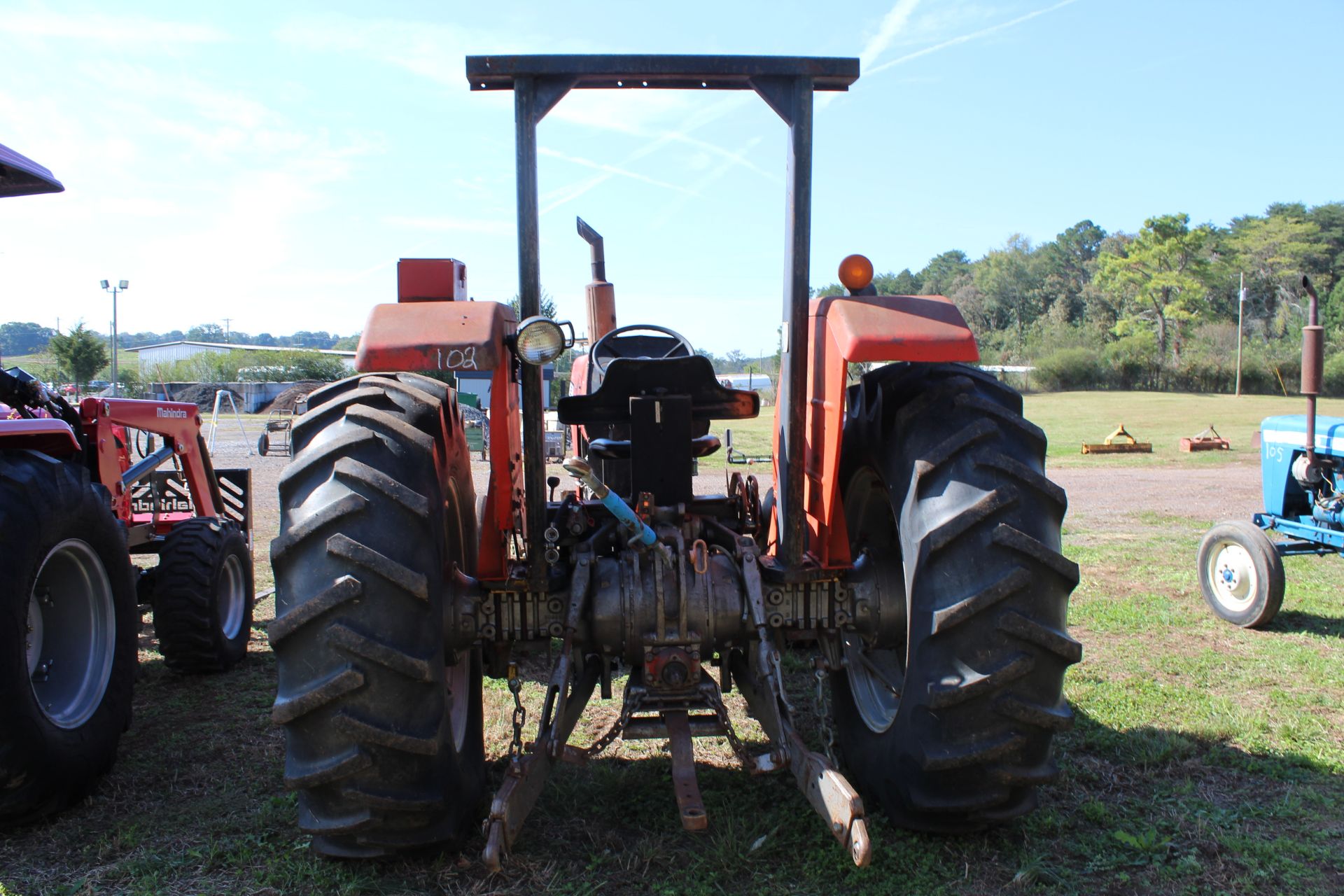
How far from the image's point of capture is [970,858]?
3018 mm

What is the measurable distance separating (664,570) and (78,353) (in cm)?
5297

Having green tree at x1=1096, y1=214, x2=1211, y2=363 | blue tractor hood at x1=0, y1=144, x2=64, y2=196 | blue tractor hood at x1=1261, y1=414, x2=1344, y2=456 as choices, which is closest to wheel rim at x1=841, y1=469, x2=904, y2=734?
blue tractor hood at x1=0, y1=144, x2=64, y2=196

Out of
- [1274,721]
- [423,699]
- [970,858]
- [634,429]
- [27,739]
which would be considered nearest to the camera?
[423,699]

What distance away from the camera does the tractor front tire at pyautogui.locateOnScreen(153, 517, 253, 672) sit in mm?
5039

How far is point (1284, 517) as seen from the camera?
7.05 metres

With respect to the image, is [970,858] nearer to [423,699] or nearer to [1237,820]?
[1237,820]

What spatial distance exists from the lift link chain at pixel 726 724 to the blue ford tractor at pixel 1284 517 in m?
4.62

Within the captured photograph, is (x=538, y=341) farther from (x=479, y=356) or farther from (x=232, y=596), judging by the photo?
(x=232, y=596)

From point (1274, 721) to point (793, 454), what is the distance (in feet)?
9.73

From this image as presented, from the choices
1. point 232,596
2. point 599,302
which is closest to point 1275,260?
point 599,302

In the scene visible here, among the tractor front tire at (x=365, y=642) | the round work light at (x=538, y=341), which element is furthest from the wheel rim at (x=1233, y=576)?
the tractor front tire at (x=365, y=642)

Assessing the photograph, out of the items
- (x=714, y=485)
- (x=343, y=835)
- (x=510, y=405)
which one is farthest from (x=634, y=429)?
(x=714, y=485)

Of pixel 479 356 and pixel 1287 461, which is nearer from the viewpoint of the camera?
pixel 479 356

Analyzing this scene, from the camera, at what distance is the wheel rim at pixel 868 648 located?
3535 mm
